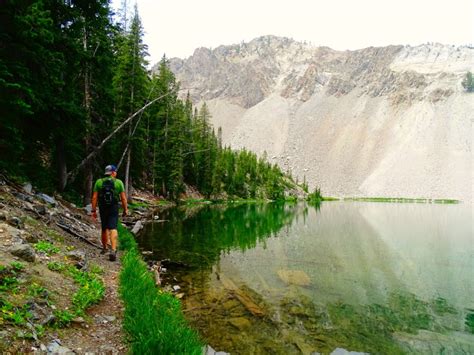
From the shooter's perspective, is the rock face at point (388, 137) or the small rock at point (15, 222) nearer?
the small rock at point (15, 222)

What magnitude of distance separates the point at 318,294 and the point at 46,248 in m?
8.74

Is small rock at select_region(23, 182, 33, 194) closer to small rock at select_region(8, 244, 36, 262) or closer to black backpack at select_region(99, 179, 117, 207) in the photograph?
black backpack at select_region(99, 179, 117, 207)

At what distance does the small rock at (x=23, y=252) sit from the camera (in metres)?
6.50

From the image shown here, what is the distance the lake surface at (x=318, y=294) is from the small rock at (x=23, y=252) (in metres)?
4.09

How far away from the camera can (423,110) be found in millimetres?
162750

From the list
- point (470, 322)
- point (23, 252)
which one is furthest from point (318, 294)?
point (23, 252)

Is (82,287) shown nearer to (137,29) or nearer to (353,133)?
(137,29)

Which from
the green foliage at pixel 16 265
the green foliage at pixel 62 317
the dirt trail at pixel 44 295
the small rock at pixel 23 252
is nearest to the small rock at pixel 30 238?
the dirt trail at pixel 44 295

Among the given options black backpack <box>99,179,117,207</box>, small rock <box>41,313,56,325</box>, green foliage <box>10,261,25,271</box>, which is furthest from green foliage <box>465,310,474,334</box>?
green foliage <box>10,261,25,271</box>

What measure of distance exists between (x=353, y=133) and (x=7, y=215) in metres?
176

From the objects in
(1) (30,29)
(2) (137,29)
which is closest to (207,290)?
(1) (30,29)

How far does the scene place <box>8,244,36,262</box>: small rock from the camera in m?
6.50

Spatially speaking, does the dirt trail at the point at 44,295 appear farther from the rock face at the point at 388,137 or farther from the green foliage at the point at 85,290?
the rock face at the point at 388,137

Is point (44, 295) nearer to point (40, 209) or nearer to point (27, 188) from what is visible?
point (40, 209)
